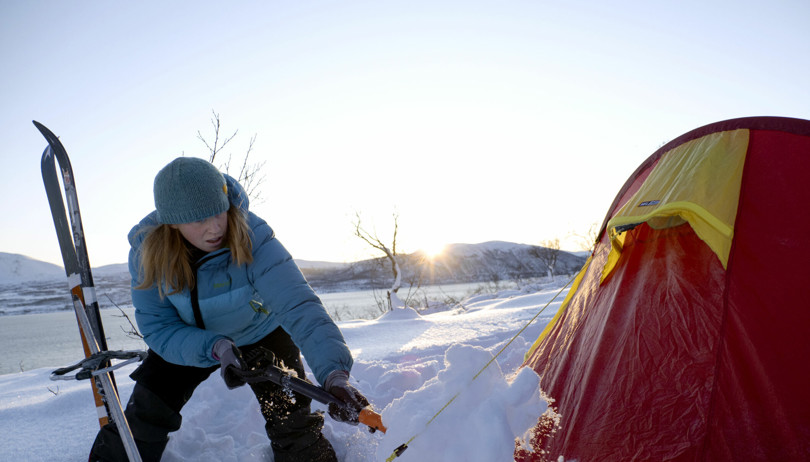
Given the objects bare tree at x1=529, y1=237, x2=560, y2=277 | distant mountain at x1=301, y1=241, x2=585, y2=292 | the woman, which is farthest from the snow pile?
distant mountain at x1=301, y1=241, x2=585, y2=292

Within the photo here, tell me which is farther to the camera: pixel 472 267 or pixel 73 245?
pixel 472 267

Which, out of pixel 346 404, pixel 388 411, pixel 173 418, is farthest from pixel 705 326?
pixel 173 418

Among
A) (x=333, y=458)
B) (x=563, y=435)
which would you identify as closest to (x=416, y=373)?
(x=333, y=458)

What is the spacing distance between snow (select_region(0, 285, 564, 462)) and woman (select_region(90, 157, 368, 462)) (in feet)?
0.99

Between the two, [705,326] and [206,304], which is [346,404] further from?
[705,326]

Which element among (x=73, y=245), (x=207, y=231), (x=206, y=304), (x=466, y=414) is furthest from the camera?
(x=73, y=245)

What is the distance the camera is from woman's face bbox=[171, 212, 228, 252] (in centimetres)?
172

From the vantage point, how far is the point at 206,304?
189 cm

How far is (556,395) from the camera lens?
6.42 ft

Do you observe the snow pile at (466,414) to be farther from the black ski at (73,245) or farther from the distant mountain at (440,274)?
the distant mountain at (440,274)

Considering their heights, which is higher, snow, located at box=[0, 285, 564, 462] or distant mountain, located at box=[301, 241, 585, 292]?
snow, located at box=[0, 285, 564, 462]

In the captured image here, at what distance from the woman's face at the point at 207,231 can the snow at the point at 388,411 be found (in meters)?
1.06

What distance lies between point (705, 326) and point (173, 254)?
2.30 m

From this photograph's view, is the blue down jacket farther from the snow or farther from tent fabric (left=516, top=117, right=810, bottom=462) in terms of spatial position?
tent fabric (left=516, top=117, right=810, bottom=462)
